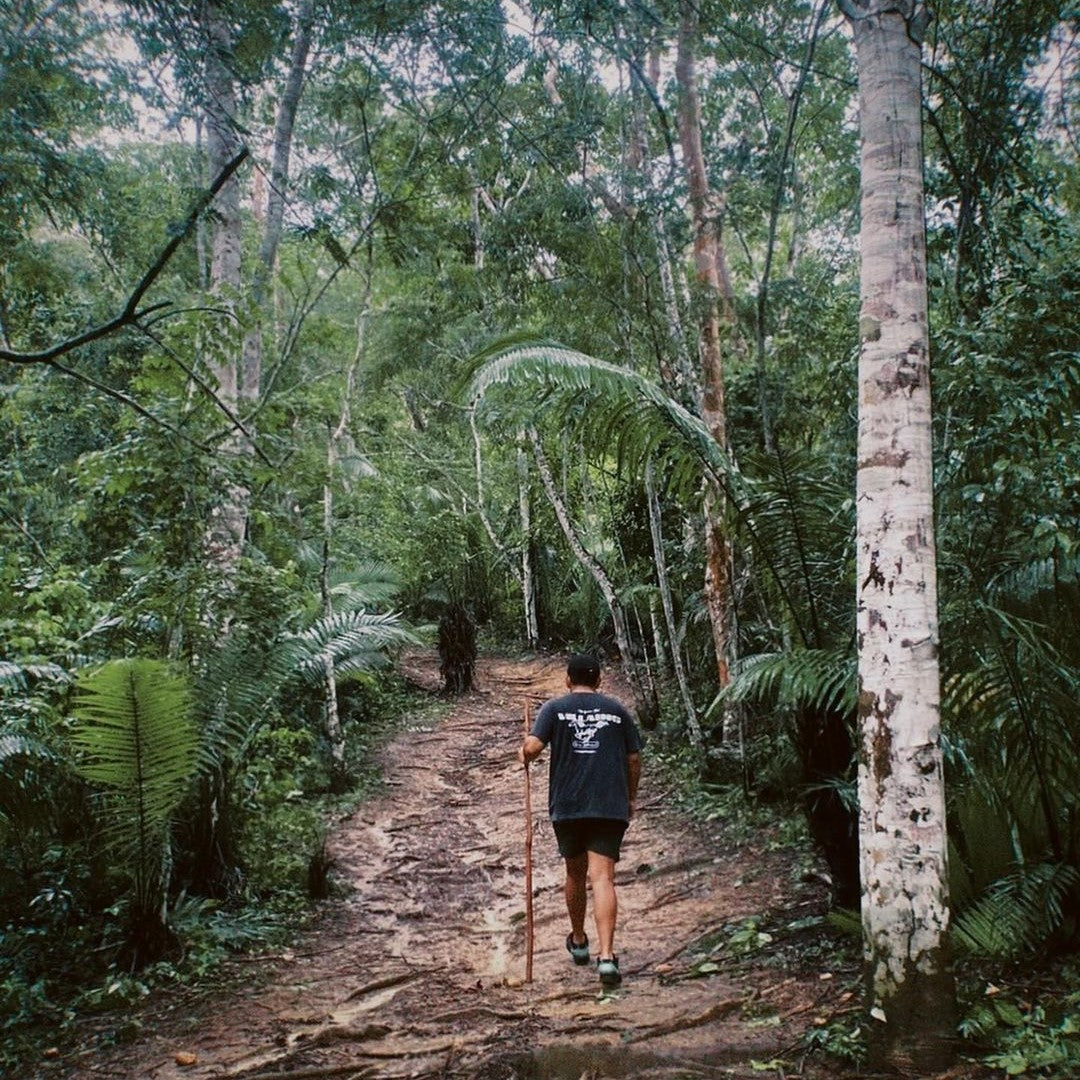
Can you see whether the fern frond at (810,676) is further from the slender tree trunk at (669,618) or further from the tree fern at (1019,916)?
the slender tree trunk at (669,618)

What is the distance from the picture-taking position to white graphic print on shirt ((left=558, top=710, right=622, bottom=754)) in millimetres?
4383

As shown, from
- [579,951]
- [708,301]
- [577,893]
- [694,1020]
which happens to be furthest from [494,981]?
[708,301]

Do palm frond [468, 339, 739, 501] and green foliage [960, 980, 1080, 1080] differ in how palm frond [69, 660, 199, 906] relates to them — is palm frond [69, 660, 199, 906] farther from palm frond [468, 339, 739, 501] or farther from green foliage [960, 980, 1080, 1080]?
green foliage [960, 980, 1080, 1080]

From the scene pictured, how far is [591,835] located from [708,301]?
5.28m

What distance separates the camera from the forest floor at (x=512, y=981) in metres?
3.41

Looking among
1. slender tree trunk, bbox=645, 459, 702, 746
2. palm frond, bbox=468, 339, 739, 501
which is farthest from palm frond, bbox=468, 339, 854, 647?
slender tree trunk, bbox=645, 459, 702, 746

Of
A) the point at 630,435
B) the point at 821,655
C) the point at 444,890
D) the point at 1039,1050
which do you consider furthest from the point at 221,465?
the point at 1039,1050

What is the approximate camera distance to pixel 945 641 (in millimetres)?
3861

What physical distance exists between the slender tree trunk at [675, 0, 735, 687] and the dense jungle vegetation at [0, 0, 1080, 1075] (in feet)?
0.16

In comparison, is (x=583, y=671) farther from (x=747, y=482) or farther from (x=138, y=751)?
(x=138, y=751)

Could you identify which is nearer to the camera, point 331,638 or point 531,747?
point 531,747

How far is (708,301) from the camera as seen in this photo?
25.3ft

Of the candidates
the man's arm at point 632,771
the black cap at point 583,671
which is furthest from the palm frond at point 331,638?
the man's arm at point 632,771

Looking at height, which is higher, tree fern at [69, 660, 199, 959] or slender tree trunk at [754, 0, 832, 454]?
slender tree trunk at [754, 0, 832, 454]
